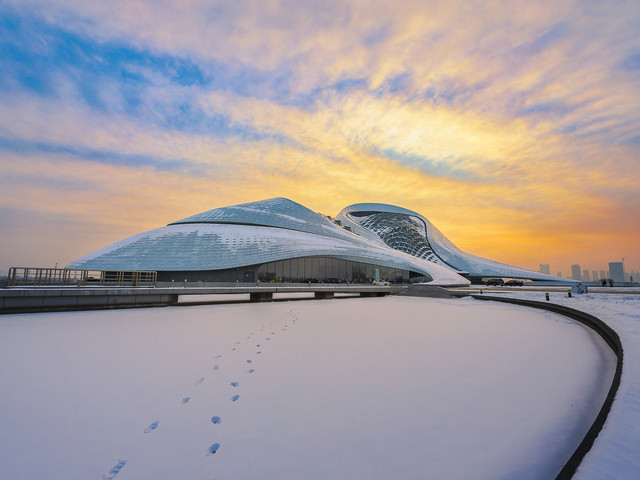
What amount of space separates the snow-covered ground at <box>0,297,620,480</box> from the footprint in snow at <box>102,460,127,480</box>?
2 centimetres

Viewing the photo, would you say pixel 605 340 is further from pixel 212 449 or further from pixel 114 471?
pixel 114 471

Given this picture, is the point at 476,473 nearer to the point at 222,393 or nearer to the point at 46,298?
the point at 222,393

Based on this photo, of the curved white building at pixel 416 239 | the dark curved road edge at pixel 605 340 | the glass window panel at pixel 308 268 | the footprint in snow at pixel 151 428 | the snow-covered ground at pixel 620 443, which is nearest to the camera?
the snow-covered ground at pixel 620 443

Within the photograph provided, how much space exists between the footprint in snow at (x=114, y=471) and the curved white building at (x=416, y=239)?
7578 cm

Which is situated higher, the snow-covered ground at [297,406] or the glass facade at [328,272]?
the glass facade at [328,272]

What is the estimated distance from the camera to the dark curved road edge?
3686 millimetres

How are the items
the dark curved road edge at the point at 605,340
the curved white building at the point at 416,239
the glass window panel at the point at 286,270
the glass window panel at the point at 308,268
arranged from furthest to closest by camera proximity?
the curved white building at the point at 416,239 < the glass window panel at the point at 308,268 < the glass window panel at the point at 286,270 < the dark curved road edge at the point at 605,340

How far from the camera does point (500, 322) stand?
17594 mm

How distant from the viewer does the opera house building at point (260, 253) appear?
46.3 meters

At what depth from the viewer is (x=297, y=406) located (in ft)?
21.4

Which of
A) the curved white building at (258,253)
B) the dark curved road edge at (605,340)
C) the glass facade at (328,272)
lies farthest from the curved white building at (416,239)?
the dark curved road edge at (605,340)

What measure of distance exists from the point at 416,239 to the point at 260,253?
164 feet

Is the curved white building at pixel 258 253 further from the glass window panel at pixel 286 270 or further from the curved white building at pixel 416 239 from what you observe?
the curved white building at pixel 416 239

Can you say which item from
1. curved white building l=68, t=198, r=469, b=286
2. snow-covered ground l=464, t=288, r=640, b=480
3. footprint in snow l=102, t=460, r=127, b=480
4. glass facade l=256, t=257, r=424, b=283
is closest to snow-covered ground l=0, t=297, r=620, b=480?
footprint in snow l=102, t=460, r=127, b=480
